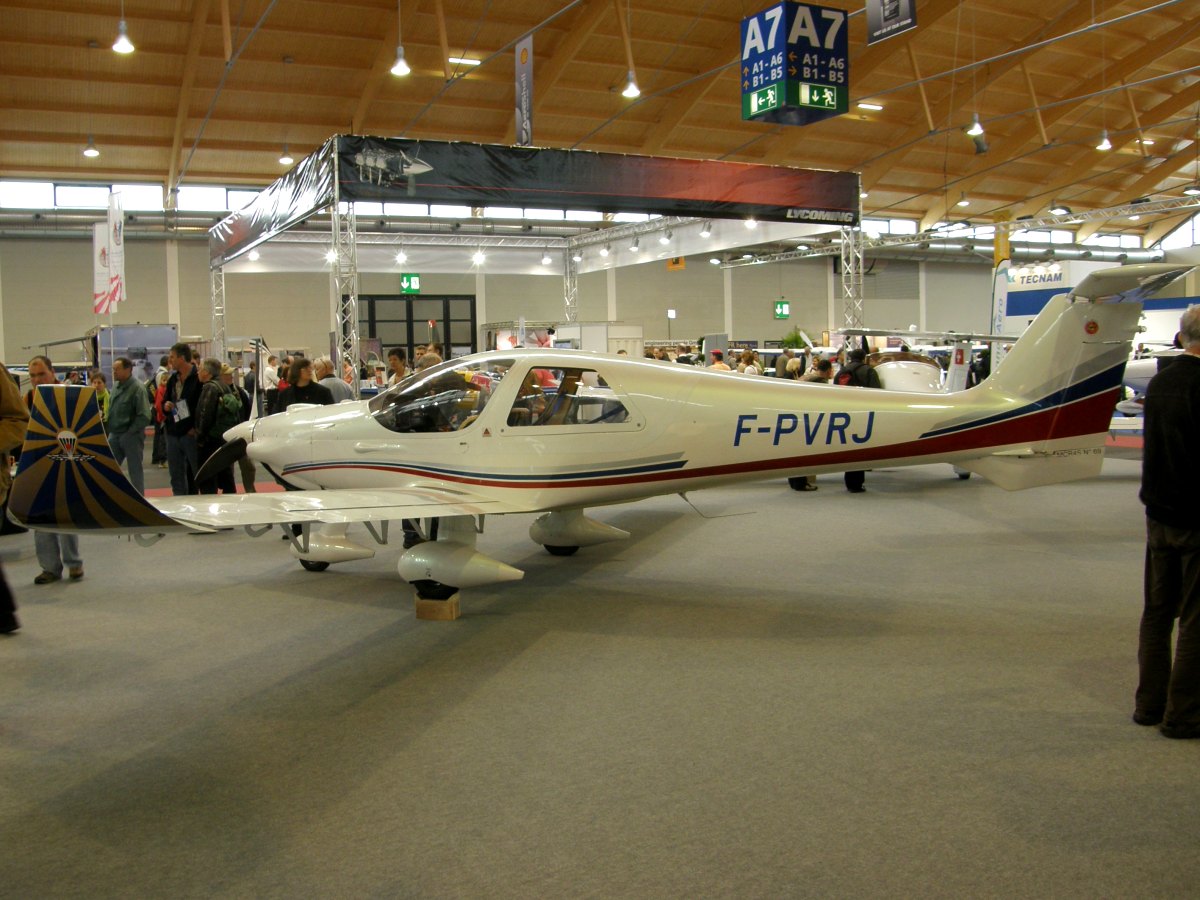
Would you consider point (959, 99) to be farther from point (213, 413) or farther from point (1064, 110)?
point (213, 413)

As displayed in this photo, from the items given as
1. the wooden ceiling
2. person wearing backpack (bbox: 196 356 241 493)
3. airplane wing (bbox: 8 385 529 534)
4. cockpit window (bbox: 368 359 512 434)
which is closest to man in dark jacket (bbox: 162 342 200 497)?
person wearing backpack (bbox: 196 356 241 493)

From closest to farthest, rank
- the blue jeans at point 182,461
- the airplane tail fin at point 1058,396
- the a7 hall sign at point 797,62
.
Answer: the airplane tail fin at point 1058,396 < the blue jeans at point 182,461 < the a7 hall sign at point 797,62

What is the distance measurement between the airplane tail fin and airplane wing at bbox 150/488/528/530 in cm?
313

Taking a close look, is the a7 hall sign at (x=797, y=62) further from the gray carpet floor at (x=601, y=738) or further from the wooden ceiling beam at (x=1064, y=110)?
the wooden ceiling beam at (x=1064, y=110)

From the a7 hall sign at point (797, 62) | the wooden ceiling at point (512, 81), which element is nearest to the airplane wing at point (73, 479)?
the a7 hall sign at point (797, 62)

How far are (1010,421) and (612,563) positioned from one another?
3.06 meters

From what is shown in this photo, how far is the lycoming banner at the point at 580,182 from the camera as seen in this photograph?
1000 centimetres

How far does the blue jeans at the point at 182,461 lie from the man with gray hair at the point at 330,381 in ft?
4.81

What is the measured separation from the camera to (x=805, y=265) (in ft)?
120

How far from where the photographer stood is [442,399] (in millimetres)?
5844

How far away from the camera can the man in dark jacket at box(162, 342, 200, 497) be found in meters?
8.44

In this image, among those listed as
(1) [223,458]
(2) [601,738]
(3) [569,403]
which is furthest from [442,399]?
(2) [601,738]

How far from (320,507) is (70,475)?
4.60ft

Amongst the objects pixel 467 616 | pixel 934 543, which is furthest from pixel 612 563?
pixel 934 543
